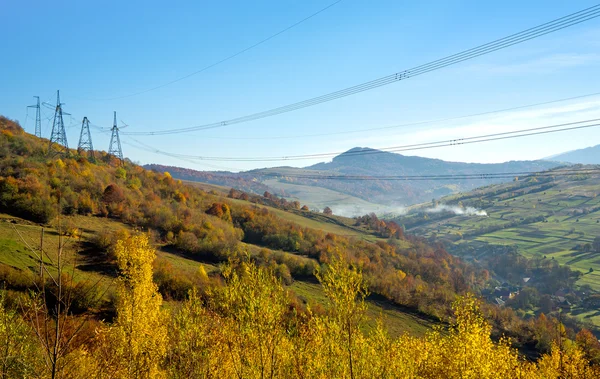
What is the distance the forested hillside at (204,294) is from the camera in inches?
602

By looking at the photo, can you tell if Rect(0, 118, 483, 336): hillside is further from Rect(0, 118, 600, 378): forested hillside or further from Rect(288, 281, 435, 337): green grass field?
Rect(288, 281, 435, 337): green grass field

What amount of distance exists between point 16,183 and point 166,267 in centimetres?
3587

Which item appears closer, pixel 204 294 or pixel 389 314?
pixel 204 294

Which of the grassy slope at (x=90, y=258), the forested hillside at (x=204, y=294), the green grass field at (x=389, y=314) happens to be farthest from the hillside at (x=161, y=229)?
the green grass field at (x=389, y=314)

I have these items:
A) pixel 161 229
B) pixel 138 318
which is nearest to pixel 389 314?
pixel 161 229

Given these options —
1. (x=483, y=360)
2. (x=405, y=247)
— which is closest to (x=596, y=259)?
(x=405, y=247)

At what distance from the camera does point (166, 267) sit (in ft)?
222

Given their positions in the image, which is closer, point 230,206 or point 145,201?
point 145,201

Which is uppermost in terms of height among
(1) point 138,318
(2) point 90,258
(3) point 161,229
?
(1) point 138,318

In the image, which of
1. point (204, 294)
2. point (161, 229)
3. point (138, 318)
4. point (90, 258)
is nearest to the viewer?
point (138, 318)

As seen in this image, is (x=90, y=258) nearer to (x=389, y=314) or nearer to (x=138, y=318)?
(x=138, y=318)

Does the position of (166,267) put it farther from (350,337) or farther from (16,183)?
(350,337)

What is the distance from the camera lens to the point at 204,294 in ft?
207

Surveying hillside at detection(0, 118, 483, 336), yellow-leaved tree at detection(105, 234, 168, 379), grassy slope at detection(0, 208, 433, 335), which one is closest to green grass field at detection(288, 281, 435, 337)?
grassy slope at detection(0, 208, 433, 335)
